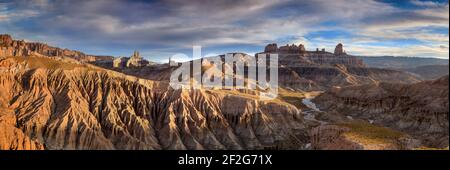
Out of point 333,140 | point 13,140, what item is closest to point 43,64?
point 13,140

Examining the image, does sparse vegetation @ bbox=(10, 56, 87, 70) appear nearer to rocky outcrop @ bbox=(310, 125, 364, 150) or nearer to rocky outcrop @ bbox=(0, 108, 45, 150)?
rocky outcrop @ bbox=(0, 108, 45, 150)

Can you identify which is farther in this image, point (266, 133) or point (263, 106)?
point (263, 106)

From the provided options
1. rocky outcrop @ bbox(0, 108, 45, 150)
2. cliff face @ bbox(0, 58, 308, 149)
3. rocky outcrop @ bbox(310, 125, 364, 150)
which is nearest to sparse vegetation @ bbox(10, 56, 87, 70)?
cliff face @ bbox(0, 58, 308, 149)

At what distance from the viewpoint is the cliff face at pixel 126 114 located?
296ft

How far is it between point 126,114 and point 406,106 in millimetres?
68113

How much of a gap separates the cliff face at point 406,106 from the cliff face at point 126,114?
25.0 m

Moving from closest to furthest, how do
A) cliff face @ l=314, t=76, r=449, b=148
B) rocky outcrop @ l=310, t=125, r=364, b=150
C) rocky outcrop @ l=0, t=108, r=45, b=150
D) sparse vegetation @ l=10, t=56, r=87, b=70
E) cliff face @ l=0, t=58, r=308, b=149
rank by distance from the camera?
1. rocky outcrop @ l=310, t=125, r=364, b=150
2. rocky outcrop @ l=0, t=108, r=45, b=150
3. cliff face @ l=0, t=58, r=308, b=149
4. cliff face @ l=314, t=76, r=449, b=148
5. sparse vegetation @ l=10, t=56, r=87, b=70

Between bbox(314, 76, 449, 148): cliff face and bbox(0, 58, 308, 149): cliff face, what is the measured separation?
25.0 metres

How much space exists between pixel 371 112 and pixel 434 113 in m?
23.1

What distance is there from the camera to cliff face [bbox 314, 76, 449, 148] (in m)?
99.3

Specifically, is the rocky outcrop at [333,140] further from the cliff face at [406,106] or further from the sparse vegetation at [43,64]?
the sparse vegetation at [43,64]
